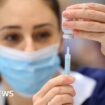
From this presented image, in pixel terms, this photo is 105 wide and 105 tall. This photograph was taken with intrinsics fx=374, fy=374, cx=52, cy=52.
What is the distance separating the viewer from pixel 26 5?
3.46 feet

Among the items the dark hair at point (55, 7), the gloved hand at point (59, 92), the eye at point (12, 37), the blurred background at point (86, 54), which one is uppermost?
the dark hair at point (55, 7)

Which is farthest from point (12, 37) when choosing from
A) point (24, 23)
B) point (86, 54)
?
point (86, 54)

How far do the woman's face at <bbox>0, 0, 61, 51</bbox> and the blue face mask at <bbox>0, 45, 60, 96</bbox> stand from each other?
2 centimetres

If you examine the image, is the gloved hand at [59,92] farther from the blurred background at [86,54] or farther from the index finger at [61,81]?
the blurred background at [86,54]

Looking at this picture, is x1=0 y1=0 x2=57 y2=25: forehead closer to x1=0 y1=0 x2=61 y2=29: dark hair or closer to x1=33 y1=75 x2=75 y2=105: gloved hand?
x1=0 y1=0 x2=61 y2=29: dark hair

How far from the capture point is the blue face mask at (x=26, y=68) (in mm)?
1065

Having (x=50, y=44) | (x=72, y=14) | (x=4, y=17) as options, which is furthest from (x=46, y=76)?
(x=72, y=14)

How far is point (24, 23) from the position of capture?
41.2 inches

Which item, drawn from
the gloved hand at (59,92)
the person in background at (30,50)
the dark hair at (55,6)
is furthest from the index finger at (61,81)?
the dark hair at (55,6)

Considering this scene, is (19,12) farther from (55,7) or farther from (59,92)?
(59,92)

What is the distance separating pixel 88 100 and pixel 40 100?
0.32 metres

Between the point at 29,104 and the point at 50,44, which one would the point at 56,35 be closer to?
the point at 50,44

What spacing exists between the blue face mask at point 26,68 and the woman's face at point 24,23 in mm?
23

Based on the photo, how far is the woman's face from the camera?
1050 millimetres
